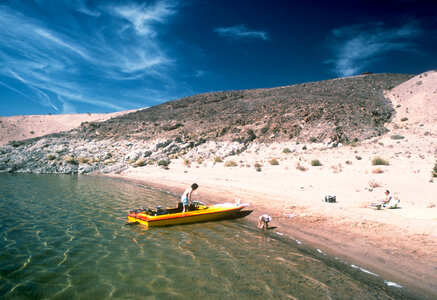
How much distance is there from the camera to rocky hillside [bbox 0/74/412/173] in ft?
104

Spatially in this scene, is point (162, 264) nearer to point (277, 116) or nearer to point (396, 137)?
point (396, 137)

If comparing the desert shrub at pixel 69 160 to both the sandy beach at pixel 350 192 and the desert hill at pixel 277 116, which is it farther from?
the sandy beach at pixel 350 192

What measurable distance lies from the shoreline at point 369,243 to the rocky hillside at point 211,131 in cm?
2050

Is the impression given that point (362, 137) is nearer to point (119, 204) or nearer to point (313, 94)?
point (313, 94)

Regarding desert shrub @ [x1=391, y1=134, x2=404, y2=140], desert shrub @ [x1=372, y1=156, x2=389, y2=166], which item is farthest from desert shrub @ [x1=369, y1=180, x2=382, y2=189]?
desert shrub @ [x1=391, y1=134, x2=404, y2=140]

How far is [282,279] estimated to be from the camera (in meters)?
5.51

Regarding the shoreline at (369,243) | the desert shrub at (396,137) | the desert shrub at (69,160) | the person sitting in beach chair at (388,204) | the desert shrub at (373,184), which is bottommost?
the shoreline at (369,243)

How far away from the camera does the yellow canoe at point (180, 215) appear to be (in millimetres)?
9242

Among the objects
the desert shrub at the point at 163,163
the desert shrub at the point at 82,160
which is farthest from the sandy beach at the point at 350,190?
the desert shrub at the point at 82,160

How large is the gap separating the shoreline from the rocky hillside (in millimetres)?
20499

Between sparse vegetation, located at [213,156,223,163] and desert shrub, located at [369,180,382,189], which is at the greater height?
sparse vegetation, located at [213,156,223,163]

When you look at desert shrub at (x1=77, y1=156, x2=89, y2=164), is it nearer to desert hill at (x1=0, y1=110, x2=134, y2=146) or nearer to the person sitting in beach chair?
the person sitting in beach chair

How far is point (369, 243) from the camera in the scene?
7316 millimetres

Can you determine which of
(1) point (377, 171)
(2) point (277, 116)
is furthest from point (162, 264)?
(2) point (277, 116)
